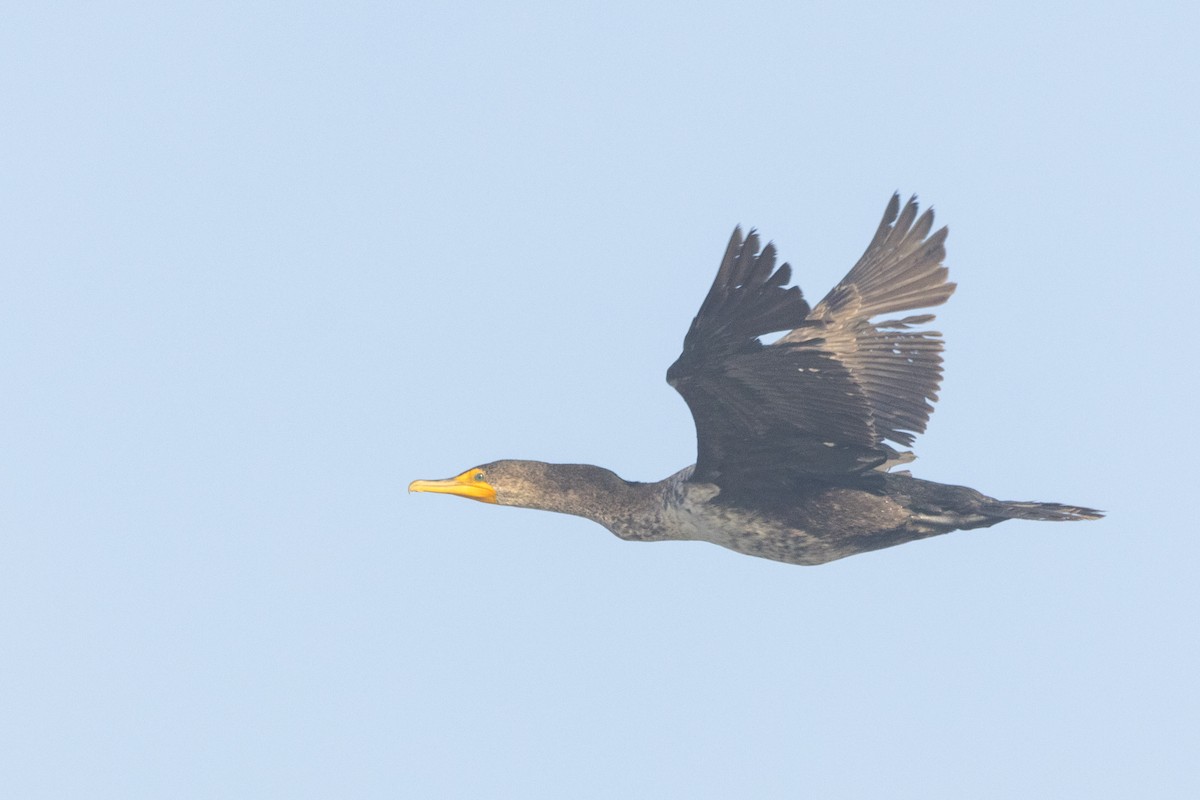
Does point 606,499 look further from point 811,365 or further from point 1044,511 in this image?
point 1044,511

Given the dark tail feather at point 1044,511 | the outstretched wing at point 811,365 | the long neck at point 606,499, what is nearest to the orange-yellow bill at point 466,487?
the long neck at point 606,499

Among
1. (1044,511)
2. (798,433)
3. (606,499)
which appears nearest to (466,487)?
(606,499)

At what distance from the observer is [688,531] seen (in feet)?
37.9

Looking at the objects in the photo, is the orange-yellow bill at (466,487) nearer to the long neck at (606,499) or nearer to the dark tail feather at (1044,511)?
the long neck at (606,499)

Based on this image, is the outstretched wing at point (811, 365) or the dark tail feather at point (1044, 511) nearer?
the outstretched wing at point (811, 365)

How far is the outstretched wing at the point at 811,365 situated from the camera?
31.3 feet

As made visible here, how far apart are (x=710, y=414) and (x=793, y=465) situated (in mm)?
759

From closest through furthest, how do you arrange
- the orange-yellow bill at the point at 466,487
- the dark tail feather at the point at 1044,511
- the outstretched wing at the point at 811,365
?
1. the outstretched wing at the point at 811,365
2. the dark tail feather at the point at 1044,511
3. the orange-yellow bill at the point at 466,487

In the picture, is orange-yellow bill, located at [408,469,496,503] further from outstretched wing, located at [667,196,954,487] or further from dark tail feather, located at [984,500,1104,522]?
dark tail feather, located at [984,500,1104,522]

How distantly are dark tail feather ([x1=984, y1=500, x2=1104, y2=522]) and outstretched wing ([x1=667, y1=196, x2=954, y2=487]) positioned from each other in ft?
2.84

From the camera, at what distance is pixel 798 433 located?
1052 centimetres

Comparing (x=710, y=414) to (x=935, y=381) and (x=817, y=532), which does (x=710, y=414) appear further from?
(x=935, y=381)

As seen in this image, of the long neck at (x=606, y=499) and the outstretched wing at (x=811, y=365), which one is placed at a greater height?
the outstretched wing at (x=811, y=365)

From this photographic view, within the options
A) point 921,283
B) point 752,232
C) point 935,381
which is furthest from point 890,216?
point 752,232
